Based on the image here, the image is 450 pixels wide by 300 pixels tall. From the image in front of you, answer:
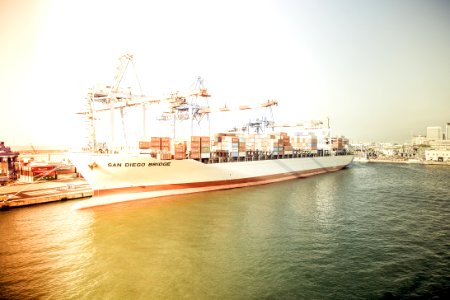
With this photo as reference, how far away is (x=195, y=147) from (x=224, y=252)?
59.3ft

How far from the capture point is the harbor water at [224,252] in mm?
11172

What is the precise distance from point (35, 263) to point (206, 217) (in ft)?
38.5

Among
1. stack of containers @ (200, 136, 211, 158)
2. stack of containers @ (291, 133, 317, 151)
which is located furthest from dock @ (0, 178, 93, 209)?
stack of containers @ (291, 133, 317, 151)

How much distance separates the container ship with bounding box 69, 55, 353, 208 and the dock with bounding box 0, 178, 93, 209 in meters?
4.23

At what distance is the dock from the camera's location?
2400 centimetres

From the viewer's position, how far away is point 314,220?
68.9 feet

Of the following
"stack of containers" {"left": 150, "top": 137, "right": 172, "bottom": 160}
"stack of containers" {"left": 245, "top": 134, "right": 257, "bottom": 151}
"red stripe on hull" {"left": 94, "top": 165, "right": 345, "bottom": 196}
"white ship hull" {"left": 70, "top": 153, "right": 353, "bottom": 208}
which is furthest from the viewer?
"stack of containers" {"left": 245, "top": 134, "right": 257, "bottom": 151}

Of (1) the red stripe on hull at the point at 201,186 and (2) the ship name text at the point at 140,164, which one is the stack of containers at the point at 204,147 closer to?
(1) the red stripe on hull at the point at 201,186


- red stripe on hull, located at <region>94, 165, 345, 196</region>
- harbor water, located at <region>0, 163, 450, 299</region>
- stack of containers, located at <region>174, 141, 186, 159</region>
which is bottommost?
harbor water, located at <region>0, 163, 450, 299</region>

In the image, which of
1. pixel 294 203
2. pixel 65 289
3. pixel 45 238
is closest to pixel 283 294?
pixel 65 289

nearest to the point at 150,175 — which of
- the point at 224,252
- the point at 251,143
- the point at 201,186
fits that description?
the point at 201,186

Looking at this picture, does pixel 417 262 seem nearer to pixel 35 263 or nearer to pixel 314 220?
pixel 314 220

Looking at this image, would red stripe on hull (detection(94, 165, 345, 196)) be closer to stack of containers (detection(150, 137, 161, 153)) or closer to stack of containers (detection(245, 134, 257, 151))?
stack of containers (detection(150, 137, 161, 153))

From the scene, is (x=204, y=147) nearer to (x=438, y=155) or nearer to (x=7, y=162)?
(x=7, y=162)
